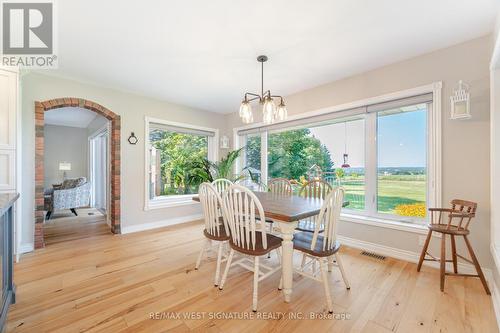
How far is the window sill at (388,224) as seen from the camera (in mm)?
2516

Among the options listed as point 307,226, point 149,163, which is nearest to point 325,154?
point 307,226

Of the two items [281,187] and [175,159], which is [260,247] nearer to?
[281,187]

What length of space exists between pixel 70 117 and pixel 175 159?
3606 millimetres

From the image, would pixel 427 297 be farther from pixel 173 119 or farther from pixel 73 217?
pixel 73 217

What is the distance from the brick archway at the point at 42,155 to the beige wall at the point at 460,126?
3.86 metres

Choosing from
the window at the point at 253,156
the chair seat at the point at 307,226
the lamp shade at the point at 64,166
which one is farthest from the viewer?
the lamp shade at the point at 64,166

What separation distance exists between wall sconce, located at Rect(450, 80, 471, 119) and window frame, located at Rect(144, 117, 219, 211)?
3.92 metres

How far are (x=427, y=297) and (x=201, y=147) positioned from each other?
4298mm

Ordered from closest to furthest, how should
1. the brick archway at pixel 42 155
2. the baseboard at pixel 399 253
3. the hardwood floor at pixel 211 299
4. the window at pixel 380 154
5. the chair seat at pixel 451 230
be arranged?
the hardwood floor at pixel 211 299, the chair seat at pixel 451 230, the baseboard at pixel 399 253, the window at pixel 380 154, the brick archway at pixel 42 155

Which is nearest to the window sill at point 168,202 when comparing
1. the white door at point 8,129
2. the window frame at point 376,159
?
the white door at point 8,129

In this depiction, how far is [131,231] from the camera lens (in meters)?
3.71

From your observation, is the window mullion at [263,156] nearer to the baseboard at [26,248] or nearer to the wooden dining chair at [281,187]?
the wooden dining chair at [281,187]

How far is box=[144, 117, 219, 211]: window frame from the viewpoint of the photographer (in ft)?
12.8

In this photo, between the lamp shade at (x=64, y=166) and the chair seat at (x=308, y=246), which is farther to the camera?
the lamp shade at (x=64, y=166)
